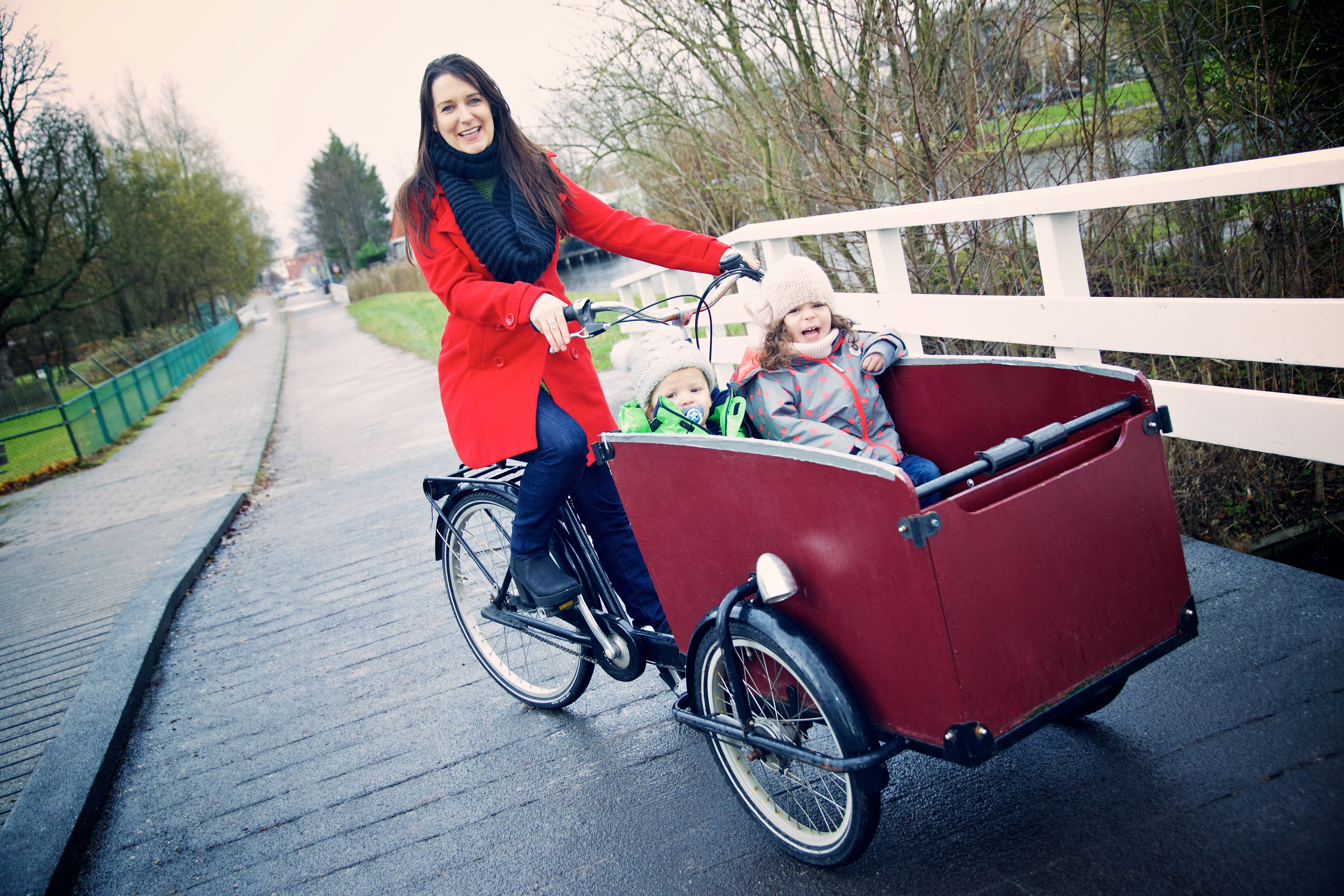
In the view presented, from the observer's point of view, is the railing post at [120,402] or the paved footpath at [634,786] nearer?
the paved footpath at [634,786]

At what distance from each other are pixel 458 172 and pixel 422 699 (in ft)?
6.92

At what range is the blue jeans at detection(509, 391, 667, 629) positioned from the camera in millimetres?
2785

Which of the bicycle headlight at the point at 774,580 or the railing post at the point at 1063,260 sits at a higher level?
the railing post at the point at 1063,260

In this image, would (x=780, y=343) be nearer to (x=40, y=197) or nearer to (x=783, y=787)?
(x=783, y=787)

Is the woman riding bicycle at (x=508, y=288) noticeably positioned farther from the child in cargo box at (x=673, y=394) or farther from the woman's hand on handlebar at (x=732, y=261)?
the child in cargo box at (x=673, y=394)

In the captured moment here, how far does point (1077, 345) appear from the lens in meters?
3.48

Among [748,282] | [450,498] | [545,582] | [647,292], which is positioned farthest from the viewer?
[647,292]

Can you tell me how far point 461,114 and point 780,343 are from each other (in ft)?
3.79

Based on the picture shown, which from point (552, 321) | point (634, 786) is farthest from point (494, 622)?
point (552, 321)

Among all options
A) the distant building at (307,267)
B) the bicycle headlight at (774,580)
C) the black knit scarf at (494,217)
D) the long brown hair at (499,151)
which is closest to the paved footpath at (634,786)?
the bicycle headlight at (774,580)

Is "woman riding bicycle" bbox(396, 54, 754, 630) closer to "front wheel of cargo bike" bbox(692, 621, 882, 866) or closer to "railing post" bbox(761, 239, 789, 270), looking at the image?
"front wheel of cargo bike" bbox(692, 621, 882, 866)

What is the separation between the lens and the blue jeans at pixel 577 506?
2.79m

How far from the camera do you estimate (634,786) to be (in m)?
2.81

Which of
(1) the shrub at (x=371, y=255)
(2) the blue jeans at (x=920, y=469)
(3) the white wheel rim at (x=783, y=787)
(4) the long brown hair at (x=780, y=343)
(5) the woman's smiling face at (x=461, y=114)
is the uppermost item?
(1) the shrub at (x=371, y=255)
